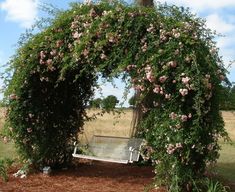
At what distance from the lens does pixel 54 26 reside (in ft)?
31.6

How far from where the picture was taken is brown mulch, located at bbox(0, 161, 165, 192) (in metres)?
9.04

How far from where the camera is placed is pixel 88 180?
9953 mm

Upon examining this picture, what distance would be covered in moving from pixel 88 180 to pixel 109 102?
1596mm

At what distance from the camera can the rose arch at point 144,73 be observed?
7879 mm

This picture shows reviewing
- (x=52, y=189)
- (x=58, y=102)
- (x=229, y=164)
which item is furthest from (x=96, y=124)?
(x=52, y=189)

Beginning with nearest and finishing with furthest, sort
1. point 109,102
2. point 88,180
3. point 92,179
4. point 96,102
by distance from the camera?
point 88,180, point 92,179, point 109,102, point 96,102

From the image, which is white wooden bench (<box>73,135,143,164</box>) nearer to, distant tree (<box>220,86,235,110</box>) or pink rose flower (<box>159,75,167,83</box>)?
distant tree (<box>220,86,235,110</box>)

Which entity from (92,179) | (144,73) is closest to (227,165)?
(92,179)

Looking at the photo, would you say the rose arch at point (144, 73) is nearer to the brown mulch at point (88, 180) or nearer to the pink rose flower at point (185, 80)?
the pink rose flower at point (185, 80)

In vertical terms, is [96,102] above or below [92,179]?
above

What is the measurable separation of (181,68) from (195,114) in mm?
671

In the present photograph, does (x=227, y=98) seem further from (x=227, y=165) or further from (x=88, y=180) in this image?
(x=227, y=165)

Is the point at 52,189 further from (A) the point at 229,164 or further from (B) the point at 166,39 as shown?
(A) the point at 229,164

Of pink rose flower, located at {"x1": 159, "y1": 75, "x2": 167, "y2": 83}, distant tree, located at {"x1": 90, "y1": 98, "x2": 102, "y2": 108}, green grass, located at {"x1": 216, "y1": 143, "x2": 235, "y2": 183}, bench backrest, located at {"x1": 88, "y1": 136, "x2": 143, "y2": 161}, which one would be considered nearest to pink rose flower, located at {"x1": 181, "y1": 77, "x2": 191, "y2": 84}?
pink rose flower, located at {"x1": 159, "y1": 75, "x2": 167, "y2": 83}
